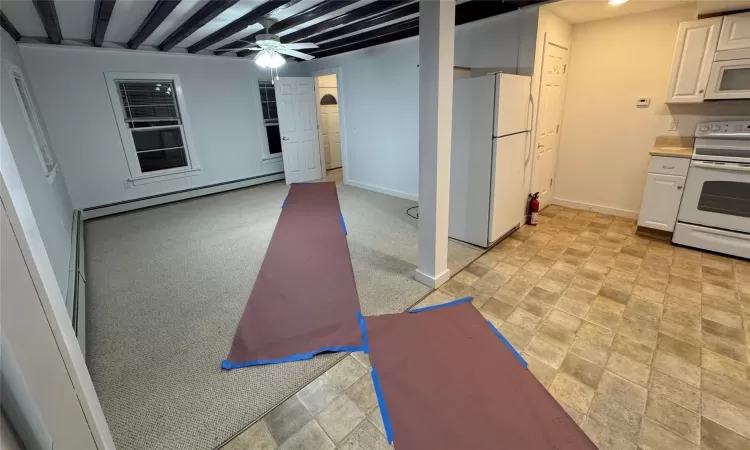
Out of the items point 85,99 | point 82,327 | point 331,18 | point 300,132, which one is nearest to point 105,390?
point 82,327

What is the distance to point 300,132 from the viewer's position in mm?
6488

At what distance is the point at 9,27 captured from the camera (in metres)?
3.46

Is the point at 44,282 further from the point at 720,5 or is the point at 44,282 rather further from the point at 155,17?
the point at 720,5

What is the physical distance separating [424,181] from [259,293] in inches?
67.3

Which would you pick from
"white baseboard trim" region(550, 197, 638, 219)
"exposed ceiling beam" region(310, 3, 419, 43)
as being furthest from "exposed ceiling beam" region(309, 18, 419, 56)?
"white baseboard trim" region(550, 197, 638, 219)

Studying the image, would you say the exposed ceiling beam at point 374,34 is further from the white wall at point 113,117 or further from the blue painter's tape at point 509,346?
the blue painter's tape at point 509,346

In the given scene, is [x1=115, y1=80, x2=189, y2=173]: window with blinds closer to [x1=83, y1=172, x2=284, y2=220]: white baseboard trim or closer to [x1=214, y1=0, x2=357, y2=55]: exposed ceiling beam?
[x1=83, y1=172, x2=284, y2=220]: white baseboard trim

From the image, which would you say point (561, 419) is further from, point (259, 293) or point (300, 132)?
point (300, 132)

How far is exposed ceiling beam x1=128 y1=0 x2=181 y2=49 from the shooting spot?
297cm

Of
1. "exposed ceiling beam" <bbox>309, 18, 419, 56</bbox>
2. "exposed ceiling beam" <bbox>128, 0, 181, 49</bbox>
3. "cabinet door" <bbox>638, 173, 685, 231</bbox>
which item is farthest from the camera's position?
"exposed ceiling beam" <bbox>309, 18, 419, 56</bbox>

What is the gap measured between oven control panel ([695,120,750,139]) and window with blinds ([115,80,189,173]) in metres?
6.99

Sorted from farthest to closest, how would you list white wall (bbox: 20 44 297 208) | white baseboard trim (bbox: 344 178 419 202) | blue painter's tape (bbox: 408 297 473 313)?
white baseboard trim (bbox: 344 178 419 202) → white wall (bbox: 20 44 297 208) → blue painter's tape (bbox: 408 297 473 313)

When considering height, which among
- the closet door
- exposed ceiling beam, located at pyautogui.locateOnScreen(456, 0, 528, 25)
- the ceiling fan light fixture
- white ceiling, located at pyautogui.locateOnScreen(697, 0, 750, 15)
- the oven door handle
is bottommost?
the oven door handle

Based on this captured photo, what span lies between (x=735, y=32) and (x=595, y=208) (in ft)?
7.13
